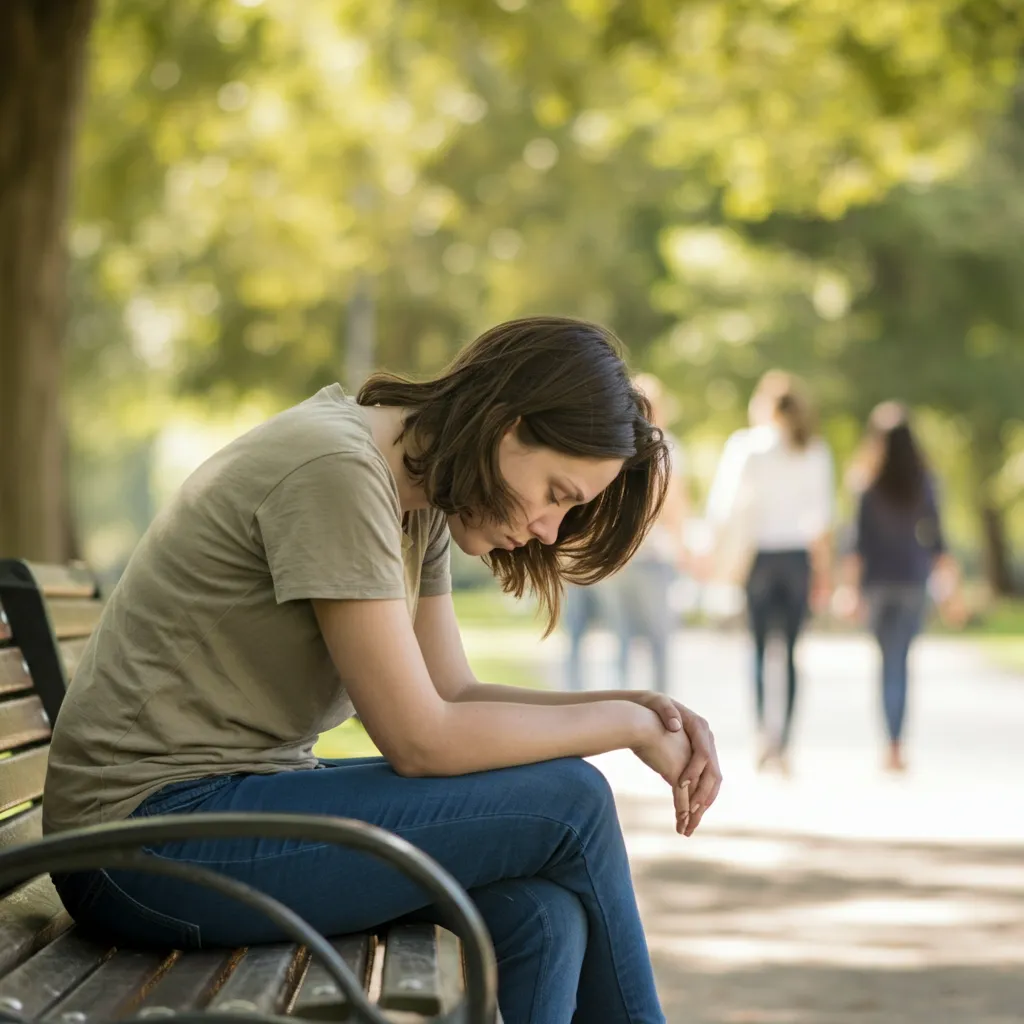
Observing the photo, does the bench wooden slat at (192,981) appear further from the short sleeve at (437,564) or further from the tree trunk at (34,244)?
the tree trunk at (34,244)

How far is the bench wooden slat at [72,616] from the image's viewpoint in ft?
13.7

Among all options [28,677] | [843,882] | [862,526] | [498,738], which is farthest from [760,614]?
[498,738]

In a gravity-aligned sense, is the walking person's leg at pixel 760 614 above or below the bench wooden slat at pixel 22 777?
below

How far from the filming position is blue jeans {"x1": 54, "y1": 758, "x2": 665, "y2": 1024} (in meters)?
2.91

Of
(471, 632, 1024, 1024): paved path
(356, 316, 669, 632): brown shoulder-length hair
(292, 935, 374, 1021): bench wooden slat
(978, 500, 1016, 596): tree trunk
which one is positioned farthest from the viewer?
(978, 500, 1016, 596): tree trunk

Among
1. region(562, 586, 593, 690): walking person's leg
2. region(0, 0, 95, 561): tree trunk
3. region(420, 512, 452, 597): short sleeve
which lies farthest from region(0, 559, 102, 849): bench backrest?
region(562, 586, 593, 690): walking person's leg

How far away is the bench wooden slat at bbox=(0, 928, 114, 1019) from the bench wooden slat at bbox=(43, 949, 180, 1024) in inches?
0.6

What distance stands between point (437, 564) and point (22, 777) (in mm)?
894

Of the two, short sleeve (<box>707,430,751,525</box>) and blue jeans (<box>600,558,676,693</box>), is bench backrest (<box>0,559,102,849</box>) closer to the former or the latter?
short sleeve (<box>707,430,751,525</box>)

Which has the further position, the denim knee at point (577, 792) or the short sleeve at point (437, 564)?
the short sleeve at point (437, 564)

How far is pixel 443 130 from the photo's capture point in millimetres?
22203

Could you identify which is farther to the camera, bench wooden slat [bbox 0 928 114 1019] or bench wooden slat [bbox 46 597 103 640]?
bench wooden slat [bbox 46 597 103 640]

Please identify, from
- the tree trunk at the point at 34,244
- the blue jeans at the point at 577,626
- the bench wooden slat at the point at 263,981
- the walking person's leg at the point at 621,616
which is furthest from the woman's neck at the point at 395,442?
the blue jeans at the point at 577,626

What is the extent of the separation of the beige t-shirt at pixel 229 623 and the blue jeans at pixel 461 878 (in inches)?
3.0
